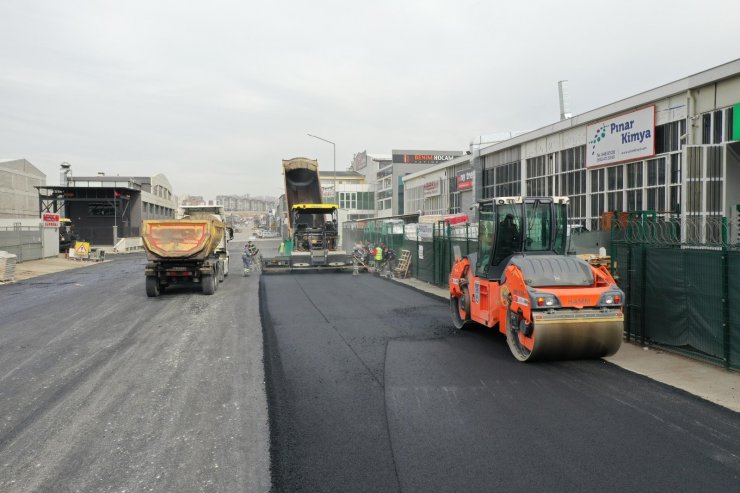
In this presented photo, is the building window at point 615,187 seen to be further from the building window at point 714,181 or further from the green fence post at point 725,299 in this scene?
the green fence post at point 725,299

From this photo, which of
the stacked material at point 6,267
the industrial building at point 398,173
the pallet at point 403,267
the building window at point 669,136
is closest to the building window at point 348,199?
the industrial building at point 398,173

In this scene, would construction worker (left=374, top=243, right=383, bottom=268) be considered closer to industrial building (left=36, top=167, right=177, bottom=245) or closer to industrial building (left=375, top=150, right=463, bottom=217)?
industrial building (left=375, top=150, right=463, bottom=217)

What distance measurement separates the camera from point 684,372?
7.56 m

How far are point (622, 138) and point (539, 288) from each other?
49.1ft

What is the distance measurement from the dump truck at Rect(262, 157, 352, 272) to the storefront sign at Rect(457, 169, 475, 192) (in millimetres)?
11774

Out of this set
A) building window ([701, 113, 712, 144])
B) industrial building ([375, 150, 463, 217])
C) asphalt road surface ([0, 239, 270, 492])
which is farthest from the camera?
industrial building ([375, 150, 463, 217])

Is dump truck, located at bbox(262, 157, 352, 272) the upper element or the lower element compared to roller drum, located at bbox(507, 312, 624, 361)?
upper

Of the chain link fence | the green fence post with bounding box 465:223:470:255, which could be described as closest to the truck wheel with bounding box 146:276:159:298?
the green fence post with bounding box 465:223:470:255

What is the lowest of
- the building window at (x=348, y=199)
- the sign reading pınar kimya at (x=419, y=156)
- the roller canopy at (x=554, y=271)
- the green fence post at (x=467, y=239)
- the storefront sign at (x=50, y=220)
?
the roller canopy at (x=554, y=271)

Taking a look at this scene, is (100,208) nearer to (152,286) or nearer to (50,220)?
(50,220)

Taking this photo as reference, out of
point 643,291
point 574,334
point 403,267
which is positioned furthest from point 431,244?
point 574,334

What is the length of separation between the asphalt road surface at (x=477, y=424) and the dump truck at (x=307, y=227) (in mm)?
15063

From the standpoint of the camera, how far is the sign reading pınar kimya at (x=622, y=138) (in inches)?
746

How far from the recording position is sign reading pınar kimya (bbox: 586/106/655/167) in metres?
19.0
